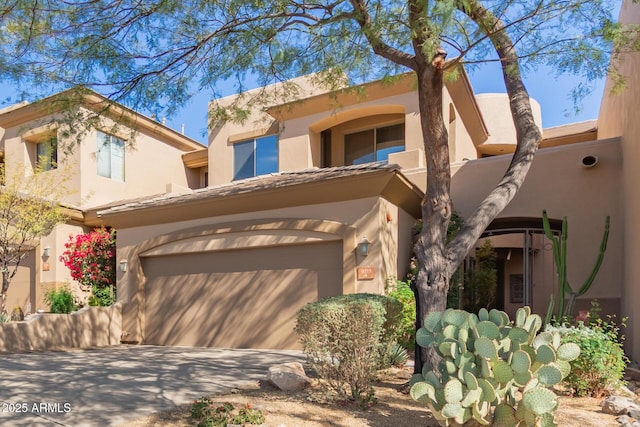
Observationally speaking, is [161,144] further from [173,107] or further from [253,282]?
[173,107]

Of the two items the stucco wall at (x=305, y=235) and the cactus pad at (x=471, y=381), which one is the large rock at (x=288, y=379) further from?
the stucco wall at (x=305, y=235)

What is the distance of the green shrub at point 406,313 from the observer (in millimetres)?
9828

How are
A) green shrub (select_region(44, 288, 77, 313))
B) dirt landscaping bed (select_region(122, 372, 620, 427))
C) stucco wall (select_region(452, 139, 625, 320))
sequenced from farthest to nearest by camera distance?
1. green shrub (select_region(44, 288, 77, 313))
2. stucco wall (select_region(452, 139, 625, 320))
3. dirt landscaping bed (select_region(122, 372, 620, 427))

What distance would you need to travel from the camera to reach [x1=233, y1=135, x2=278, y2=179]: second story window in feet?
60.6

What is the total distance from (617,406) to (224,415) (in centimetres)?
458

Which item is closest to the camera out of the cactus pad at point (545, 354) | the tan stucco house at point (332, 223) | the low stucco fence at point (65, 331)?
the cactus pad at point (545, 354)

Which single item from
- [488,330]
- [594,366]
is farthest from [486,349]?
[594,366]

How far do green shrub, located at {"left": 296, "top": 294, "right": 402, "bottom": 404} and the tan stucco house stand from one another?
4.20m

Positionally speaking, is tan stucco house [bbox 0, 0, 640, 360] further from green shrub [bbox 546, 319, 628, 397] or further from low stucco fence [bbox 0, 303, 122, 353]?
green shrub [bbox 546, 319, 628, 397]

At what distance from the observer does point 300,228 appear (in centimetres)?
1135

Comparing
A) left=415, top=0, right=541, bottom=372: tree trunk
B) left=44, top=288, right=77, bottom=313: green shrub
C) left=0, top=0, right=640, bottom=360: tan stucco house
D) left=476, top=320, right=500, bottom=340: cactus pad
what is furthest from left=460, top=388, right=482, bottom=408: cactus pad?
left=44, top=288, right=77, bottom=313: green shrub

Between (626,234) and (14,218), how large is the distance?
1600 centimetres

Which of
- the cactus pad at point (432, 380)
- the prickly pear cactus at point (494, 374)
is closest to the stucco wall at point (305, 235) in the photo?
the cactus pad at point (432, 380)

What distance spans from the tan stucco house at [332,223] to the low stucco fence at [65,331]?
401mm
